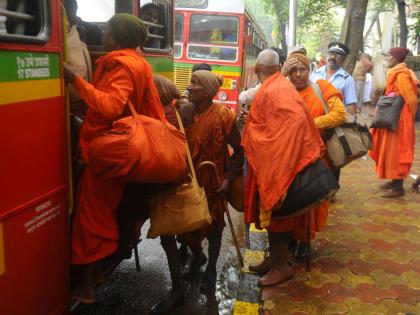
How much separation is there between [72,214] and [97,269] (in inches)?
16.0

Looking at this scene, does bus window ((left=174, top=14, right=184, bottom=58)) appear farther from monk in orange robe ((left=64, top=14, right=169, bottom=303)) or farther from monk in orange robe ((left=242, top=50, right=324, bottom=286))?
monk in orange robe ((left=64, top=14, right=169, bottom=303))

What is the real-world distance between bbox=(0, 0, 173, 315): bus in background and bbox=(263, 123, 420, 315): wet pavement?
5.40 ft

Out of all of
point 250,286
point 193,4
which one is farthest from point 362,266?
point 193,4

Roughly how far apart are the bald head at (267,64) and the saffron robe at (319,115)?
1.69 ft

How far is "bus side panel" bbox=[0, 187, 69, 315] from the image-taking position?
85.0 inches

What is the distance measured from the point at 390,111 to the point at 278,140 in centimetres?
315

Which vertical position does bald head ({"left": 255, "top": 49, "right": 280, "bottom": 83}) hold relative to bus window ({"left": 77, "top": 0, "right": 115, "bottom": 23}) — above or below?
below

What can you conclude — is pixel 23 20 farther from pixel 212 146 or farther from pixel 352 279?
pixel 352 279

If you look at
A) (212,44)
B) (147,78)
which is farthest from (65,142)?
(212,44)

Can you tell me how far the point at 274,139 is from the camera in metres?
3.23

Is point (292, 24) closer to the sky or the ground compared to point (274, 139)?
closer to the sky

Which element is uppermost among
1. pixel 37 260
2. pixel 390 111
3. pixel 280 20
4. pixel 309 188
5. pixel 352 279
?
pixel 280 20

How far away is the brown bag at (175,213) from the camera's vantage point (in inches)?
120

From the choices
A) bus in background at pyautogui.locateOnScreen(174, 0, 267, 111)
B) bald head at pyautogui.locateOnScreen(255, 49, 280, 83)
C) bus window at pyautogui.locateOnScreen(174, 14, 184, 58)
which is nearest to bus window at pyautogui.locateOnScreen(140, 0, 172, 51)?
bald head at pyautogui.locateOnScreen(255, 49, 280, 83)
